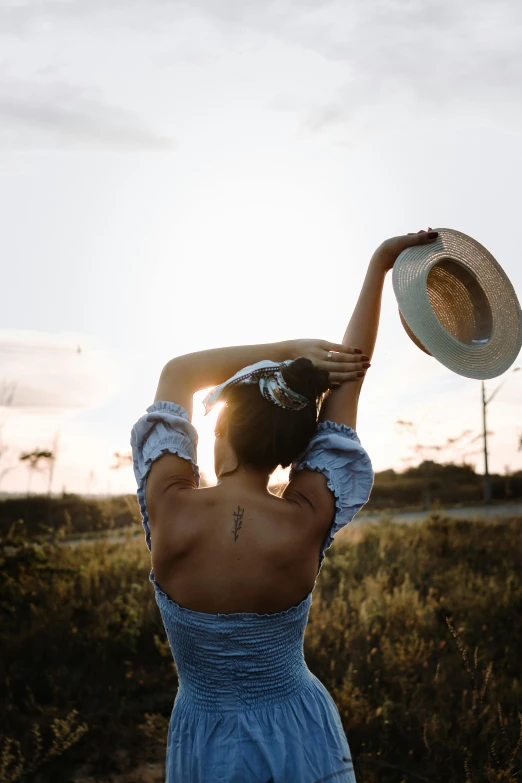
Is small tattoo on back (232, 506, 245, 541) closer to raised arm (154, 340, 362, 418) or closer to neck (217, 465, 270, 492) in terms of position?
neck (217, 465, 270, 492)

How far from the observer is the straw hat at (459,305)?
2193 mm

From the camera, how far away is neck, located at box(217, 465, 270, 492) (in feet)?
6.12

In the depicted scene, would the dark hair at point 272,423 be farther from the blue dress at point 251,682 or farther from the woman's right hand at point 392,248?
the woman's right hand at point 392,248

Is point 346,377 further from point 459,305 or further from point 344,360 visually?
point 459,305

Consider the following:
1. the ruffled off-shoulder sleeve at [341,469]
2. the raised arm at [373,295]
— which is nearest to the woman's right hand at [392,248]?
the raised arm at [373,295]

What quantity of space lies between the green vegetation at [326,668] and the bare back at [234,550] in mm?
1874

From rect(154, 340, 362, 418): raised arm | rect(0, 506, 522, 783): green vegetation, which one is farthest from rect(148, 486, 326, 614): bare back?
rect(0, 506, 522, 783): green vegetation

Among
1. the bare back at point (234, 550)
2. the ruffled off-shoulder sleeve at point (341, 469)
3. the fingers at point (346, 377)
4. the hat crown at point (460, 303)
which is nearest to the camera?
the bare back at point (234, 550)

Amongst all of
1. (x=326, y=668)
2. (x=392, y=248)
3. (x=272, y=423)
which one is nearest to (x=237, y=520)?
(x=272, y=423)

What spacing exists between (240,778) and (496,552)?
285 inches

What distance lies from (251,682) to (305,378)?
82 centimetres

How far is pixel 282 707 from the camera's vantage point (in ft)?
6.31

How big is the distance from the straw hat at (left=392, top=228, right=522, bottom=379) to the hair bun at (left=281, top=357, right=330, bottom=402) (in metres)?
0.39

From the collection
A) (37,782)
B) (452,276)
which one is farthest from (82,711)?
(452,276)
